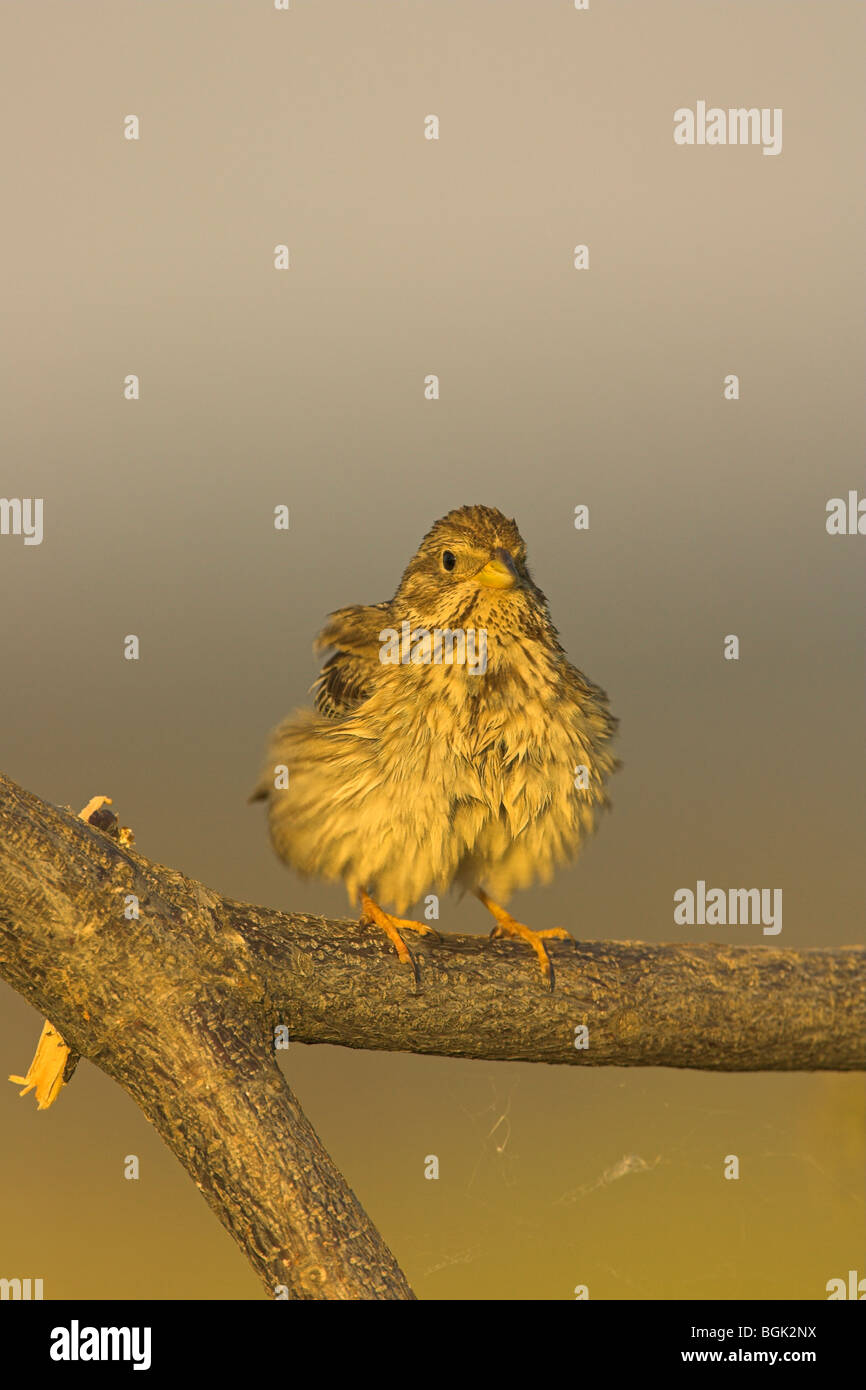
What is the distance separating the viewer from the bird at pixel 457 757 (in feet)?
16.8

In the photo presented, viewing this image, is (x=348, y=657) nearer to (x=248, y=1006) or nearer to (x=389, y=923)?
(x=389, y=923)

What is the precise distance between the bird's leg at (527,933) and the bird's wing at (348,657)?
3.37ft

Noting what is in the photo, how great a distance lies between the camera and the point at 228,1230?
411cm

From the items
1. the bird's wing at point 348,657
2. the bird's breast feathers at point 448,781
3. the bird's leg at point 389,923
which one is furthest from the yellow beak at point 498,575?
the bird's leg at point 389,923

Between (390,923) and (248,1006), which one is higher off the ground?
(390,923)

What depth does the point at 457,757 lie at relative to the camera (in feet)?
16.8

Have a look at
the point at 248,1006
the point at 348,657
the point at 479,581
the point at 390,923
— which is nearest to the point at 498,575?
the point at 479,581

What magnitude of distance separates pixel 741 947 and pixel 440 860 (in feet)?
4.55

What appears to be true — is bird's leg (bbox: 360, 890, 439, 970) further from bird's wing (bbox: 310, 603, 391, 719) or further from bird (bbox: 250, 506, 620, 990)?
bird's wing (bbox: 310, 603, 391, 719)

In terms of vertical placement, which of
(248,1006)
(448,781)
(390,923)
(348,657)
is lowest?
(248,1006)

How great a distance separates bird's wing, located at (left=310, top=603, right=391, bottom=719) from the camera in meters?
5.65

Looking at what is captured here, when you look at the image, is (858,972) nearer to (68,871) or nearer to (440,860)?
(440,860)

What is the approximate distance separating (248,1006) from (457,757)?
4.36 ft

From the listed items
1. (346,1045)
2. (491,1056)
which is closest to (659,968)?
(491,1056)
